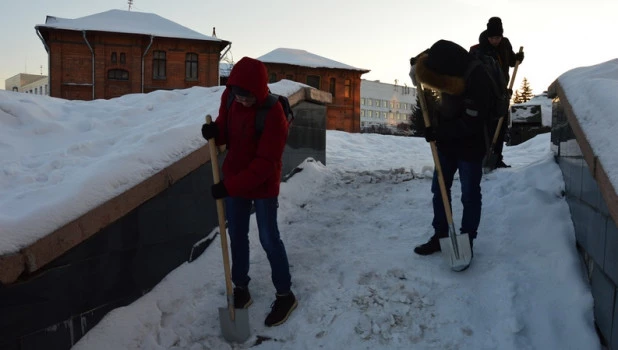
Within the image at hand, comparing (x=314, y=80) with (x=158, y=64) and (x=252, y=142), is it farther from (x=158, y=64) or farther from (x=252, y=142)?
(x=252, y=142)

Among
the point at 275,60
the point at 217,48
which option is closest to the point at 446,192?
the point at 217,48

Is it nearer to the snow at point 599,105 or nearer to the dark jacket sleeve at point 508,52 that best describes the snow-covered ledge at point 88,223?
the snow at point 599,105

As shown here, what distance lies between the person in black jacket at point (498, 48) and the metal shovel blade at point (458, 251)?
7.16 ft

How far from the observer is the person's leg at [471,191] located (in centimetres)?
346

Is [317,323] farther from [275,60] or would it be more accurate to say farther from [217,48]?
[275,60]

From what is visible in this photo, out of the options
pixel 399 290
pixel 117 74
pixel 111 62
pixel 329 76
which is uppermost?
pixel 329 76

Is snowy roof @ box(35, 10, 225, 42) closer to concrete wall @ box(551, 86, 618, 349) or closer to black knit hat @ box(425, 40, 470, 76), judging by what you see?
black knit hat @ box(425, 40, 470, 76)

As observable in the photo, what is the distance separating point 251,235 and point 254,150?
1.36m

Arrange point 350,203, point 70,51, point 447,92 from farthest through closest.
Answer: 1. point 70,51
2. point 350,203
3. point 447,92

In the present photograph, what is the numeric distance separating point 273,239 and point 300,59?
33839mm

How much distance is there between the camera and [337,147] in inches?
399

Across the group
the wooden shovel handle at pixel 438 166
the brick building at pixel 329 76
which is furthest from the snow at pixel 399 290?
the brick building at pixel 329 76

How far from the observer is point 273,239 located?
3047 mm

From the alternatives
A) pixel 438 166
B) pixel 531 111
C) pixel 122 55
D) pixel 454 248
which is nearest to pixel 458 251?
pixel 454 248
